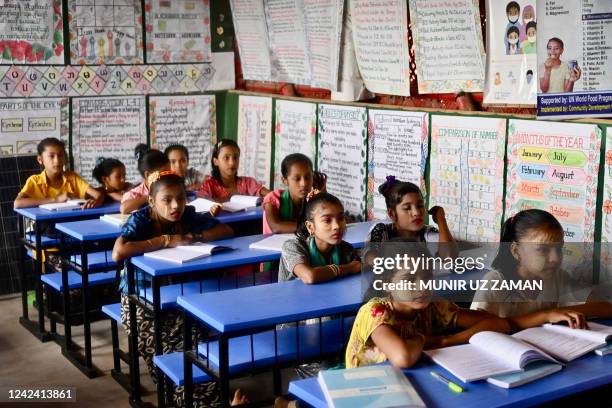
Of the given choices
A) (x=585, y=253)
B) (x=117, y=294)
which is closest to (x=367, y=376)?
(x=585, y=253)

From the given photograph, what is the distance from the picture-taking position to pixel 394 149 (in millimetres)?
5047

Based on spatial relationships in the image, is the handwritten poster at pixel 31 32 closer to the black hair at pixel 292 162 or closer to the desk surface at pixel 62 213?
the desk surface at pixel 62 213

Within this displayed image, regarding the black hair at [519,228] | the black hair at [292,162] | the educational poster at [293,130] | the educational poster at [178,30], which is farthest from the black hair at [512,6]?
the educational poster at [178,30]

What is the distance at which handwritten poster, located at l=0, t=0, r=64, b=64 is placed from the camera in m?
5.98

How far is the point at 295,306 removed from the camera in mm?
3090

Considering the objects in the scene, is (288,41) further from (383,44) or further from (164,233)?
(164,233)

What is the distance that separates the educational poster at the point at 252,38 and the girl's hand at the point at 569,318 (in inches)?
157

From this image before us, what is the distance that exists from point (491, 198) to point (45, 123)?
348cm

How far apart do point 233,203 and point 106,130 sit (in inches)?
67.8

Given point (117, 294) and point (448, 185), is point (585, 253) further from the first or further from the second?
point (117, 294)

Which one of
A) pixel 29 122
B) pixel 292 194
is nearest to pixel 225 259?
pixel 292 194

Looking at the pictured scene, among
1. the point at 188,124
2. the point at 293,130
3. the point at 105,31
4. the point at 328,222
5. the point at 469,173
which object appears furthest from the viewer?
the point at 188,124

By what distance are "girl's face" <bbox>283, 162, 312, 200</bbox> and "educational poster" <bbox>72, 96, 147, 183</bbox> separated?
84.5 inches

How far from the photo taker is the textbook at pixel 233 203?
5.03 meters
